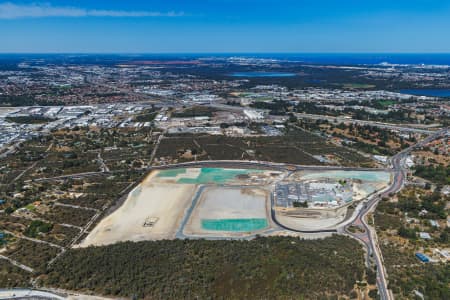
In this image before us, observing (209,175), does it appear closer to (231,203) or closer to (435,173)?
(231,203)

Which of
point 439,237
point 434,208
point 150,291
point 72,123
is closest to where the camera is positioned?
point 150,291

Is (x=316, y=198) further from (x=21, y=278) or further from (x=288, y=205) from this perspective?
(x=21, y=278)

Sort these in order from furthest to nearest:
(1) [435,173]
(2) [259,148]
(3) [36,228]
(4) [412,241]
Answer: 1. (2) [259,148]
2. (1) [435,173]
3. (3) [36,228]
4. (4) [412,241]

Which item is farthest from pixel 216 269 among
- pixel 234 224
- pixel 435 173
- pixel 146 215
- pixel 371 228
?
pixel 435 173

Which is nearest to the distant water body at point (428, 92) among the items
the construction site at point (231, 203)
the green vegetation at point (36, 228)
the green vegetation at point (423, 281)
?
the construction site at point (231, 203)

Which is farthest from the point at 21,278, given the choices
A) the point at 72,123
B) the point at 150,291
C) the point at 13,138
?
the point at 72,123
